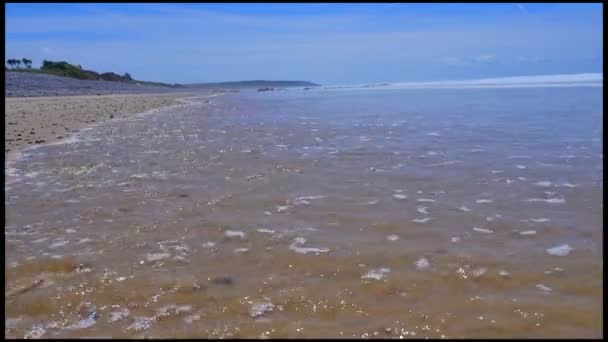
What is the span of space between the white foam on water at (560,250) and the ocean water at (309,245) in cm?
2

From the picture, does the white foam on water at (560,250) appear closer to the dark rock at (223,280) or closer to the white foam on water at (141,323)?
the dark rock at (223,280)

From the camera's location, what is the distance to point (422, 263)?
4816 millimetres

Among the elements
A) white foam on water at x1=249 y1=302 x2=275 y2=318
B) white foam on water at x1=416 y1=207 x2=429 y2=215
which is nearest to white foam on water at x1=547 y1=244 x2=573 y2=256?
white foam on water at x1=416 y1=207 x2=429 y2=215

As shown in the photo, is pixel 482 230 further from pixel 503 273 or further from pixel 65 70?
pixel 65 70

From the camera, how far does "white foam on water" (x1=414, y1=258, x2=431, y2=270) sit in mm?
4734

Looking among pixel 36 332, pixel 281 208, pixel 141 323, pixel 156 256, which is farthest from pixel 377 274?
pixel 36 332

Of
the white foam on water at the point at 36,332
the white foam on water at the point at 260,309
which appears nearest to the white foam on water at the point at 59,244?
the white foam on water at the point at 36,332

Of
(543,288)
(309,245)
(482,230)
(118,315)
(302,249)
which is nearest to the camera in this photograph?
(118,315)

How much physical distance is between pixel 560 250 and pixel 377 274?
1.80m

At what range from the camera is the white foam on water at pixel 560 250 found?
493 centimetres

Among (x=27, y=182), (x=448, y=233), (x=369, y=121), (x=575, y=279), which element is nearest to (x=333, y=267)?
(x=448, y=233)

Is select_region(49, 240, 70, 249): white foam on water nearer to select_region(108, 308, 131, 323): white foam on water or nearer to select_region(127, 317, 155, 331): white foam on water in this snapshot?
select_region(108, 308, 131, 323): white foam on water

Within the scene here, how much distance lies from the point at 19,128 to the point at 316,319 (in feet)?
49.1

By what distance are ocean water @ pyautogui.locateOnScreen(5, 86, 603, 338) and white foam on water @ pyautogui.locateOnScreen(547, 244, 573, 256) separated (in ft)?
0.07
